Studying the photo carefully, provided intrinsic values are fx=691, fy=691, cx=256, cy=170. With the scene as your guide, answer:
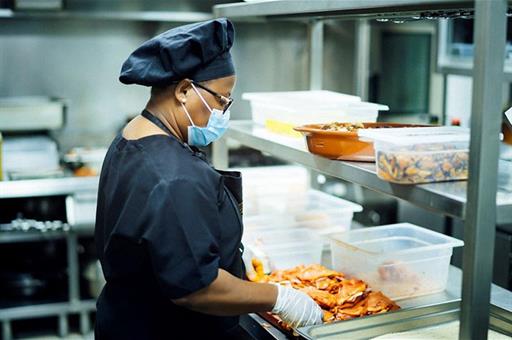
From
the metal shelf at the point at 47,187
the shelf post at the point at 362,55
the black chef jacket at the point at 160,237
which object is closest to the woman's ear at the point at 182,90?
the black chef jacket at the point at 160,237

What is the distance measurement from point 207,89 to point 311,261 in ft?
3.07

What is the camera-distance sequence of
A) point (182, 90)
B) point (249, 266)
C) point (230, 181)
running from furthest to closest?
1. point (249, 266)
2. point (230, 181)
3. point (182, 90)

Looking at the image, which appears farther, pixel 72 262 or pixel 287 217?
pixel 72 262

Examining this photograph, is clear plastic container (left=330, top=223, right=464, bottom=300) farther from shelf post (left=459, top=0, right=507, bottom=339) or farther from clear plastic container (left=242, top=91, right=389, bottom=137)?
shelf post (left=459, top=0, right=507, bottom=339)

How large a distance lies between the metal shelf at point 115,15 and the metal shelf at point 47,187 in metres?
1.02

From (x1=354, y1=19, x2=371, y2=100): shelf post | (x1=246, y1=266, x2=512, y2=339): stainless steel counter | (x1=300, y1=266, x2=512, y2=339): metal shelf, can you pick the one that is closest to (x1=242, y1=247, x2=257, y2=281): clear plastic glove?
(x1=246, y1=266, x2=512, y2=339): stainless steel counter

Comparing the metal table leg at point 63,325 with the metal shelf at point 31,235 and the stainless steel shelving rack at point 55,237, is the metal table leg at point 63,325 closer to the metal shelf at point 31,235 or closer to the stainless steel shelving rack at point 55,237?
the stainless steel shelving rack at point 55,237

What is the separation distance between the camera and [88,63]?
4465mm

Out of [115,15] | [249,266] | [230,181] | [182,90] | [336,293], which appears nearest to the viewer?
[182,90]

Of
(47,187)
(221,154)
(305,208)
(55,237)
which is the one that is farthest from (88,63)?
(305,208)

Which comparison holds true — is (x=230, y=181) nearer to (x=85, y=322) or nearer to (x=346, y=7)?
(x=346, y=7)

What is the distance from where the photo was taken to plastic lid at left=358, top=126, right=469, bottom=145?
5.10 feet

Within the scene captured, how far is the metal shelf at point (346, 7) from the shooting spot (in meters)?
1.48

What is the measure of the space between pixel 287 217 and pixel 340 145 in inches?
36.4
